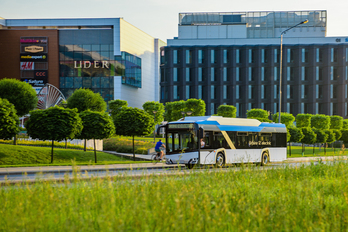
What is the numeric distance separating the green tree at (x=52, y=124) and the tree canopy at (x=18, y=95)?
20457mm

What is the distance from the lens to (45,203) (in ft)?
19.7

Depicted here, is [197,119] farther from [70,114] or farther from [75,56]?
[75,56]

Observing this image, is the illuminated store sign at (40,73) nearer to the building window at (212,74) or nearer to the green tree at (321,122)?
the building window at (212,74)

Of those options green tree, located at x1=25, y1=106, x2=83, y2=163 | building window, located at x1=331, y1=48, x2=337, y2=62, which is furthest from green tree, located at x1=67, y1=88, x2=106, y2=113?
building window, located at x1=331, y1=48, x2=337, y2=62

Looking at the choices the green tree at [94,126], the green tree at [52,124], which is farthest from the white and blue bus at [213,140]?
the green tree at [94,126]

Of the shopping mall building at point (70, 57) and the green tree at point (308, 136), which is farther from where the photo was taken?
the shopping mall building at point (70, 57)

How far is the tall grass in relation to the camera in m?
5.06

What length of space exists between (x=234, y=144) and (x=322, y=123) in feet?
143

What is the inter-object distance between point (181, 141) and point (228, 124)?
3342mm

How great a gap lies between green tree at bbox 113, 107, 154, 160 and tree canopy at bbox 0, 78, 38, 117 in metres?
18.7

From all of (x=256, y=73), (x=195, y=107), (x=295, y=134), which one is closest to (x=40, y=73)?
(x=195, y=107)

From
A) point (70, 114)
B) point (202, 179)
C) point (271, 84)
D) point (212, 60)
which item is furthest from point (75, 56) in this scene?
point (202, 179)

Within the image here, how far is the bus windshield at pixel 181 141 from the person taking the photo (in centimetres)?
2041

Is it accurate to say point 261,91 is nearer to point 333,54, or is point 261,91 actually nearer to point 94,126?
point 333,54
